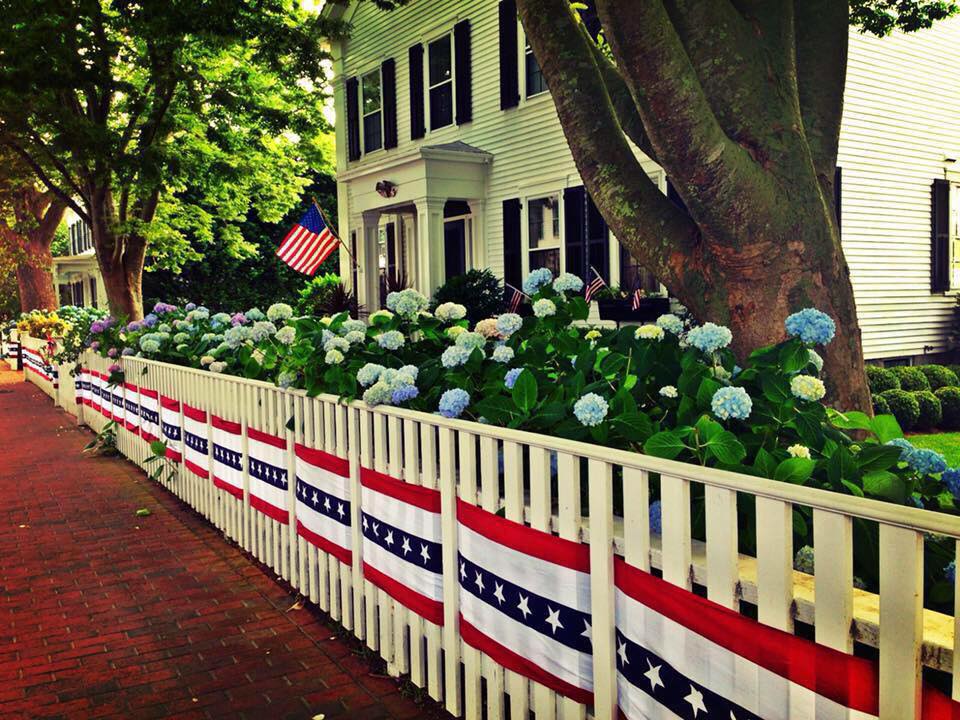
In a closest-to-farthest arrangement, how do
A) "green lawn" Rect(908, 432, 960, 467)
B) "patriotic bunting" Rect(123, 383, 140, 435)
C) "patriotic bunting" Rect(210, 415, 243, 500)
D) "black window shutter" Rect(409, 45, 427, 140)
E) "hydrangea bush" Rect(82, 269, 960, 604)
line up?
"hydrangea bush" Rect(82, 269, 960, 604) → "patriotic bunting" Rect(210, 415, 243, 500) → "green lawn" Rect(908, 432, 960, 467) → "patriotic bunting" Rect(123, 383, 140, 435) → "black window shutter" Rect(409, 45, 427, 140)

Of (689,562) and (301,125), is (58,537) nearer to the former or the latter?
(689,562)

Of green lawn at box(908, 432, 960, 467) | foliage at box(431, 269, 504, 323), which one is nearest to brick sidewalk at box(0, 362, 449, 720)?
green lawn at box(908, 432, 960, 467)

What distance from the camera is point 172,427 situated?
25.6ft

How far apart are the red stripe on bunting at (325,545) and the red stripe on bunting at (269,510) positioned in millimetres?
206

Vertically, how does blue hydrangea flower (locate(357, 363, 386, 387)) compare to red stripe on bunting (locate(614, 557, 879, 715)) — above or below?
above

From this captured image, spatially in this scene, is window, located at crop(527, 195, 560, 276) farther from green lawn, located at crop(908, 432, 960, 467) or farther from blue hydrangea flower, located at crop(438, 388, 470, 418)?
blue hydrangea flower, located at crop(438, 388, 470, 418)

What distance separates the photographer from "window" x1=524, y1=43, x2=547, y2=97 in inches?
572

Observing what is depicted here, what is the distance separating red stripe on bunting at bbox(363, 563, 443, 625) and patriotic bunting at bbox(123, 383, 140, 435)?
5738 mm

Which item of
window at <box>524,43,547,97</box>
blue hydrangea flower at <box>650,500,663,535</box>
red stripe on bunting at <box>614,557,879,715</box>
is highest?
window at <box>524,43,547,97</box>

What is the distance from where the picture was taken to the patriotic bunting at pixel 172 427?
24.9 feet

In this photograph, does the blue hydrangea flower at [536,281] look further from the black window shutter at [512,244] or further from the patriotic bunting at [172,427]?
the black window shutter at [512,244]

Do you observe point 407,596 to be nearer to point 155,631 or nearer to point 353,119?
point 155,631

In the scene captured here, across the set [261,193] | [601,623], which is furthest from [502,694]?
[261,193]

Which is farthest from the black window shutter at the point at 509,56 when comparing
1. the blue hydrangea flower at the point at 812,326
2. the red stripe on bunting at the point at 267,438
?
the blue hydrangea flower at the point at 812,326
